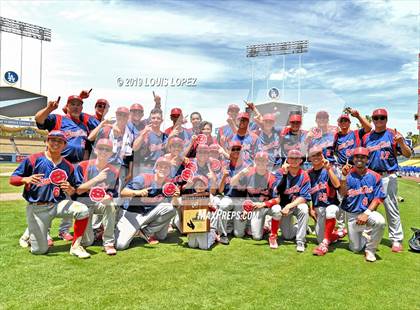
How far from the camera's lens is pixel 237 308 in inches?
128

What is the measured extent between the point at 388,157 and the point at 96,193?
4.57 m

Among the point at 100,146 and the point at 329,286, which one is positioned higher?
the point at 100,146

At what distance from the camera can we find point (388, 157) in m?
5.45

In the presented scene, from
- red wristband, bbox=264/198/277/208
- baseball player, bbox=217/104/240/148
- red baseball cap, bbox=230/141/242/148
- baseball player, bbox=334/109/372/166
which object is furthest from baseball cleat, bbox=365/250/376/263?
baseball player, bbox=217/104/240/148

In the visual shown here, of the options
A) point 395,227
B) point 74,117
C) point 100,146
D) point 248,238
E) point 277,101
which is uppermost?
point 277,101

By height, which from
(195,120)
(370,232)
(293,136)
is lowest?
(370,232)

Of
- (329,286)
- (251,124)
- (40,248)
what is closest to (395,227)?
(329,286)

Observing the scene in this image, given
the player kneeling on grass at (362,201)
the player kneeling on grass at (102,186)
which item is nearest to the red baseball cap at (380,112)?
the player kneeling on grass at (362,201)

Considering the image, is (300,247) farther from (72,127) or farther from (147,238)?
(72,127)

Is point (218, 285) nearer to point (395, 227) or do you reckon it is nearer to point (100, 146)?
point (100, 146)

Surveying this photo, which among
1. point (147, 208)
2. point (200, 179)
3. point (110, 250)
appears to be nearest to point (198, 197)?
point (200, 179)

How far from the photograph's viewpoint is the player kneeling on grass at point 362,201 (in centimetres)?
498

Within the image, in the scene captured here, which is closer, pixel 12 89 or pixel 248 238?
pixel 248 238

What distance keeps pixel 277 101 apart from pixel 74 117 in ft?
79.3
